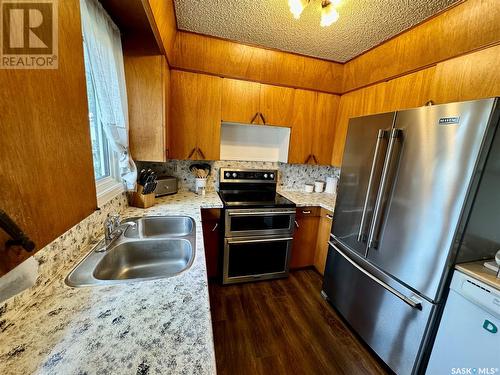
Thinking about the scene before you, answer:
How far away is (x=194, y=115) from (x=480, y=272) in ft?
7.47

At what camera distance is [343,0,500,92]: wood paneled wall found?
1183 mm

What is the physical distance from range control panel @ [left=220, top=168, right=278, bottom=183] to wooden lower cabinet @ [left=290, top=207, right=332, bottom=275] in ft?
1.96

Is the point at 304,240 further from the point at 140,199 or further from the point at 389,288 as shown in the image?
the point at 140,199

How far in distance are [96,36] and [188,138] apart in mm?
1031

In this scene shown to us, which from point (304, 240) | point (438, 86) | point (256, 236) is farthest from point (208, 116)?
point (438, 86)

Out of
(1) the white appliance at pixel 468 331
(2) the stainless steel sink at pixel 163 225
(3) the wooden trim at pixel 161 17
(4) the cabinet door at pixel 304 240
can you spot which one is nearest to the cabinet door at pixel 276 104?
(3) the wooden trim at pixel 161 17

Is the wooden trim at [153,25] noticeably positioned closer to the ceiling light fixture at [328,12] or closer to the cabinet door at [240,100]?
the cabinet door at [240,100]

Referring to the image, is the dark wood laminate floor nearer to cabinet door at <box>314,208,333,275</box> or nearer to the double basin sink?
cabinet door at <box>314,208,333,275</box>

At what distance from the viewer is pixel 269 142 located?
2.51 meters

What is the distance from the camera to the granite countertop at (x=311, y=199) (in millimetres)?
2107

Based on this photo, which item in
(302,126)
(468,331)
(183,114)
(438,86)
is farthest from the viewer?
(302,126)

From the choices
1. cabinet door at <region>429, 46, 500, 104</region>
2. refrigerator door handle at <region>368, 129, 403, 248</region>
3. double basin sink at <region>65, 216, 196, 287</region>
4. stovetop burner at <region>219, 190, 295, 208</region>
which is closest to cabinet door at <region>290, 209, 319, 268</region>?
stovetop burner at <region>219, 190, 295, 208</region>

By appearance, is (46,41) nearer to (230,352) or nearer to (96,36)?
(96,36)

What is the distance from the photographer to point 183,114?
1.94m
